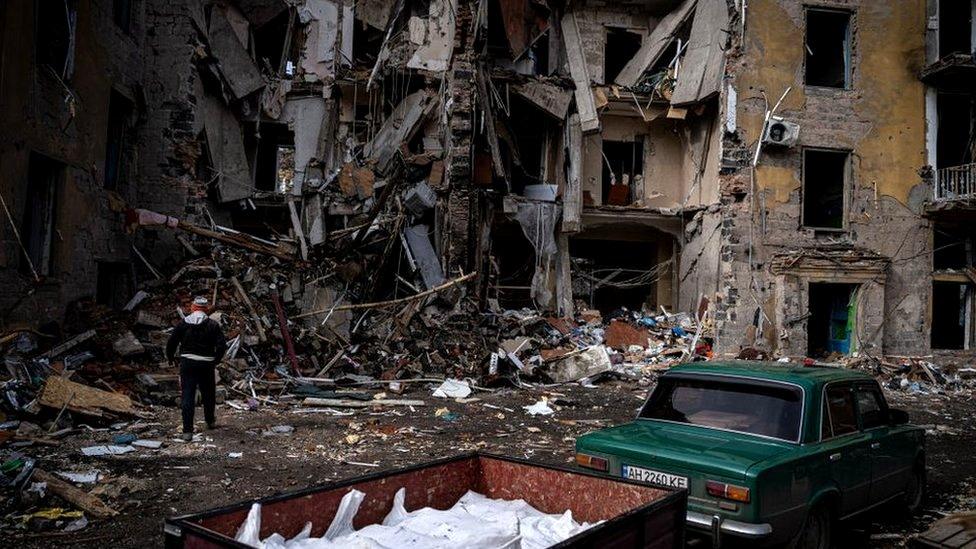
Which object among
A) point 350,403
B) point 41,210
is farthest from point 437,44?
point 350,403

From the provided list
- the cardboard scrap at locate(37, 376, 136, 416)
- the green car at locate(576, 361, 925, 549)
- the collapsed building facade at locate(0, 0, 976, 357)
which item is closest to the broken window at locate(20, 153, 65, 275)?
the collapsed building facade at locate(0, 0, 976, 357)

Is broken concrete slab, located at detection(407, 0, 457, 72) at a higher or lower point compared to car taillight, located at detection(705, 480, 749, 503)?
higher

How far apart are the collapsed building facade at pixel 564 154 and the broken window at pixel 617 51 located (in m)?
0.09

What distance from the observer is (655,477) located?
4422mm

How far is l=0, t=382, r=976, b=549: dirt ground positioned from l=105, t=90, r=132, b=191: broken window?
6467 mm

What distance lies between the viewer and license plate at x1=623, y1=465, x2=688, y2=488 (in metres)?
4.29

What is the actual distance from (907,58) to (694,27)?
5.76 meters

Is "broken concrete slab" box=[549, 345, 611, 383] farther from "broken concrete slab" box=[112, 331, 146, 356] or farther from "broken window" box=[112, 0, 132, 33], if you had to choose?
"broken window" box=[112, 0, 132, 33]

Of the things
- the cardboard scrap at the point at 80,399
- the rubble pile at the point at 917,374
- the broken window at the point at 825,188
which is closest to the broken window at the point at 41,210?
the cardboard scrap at the point at 80,399

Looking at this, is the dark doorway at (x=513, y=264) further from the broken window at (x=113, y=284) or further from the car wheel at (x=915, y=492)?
the car wheel at (x=915, y=492)

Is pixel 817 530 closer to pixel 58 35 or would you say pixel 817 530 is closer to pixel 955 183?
pixel 58 35

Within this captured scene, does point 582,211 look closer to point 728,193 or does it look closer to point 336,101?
point 728,193

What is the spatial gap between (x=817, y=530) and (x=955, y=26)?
66.4 ft

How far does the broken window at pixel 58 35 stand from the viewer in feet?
34.2
